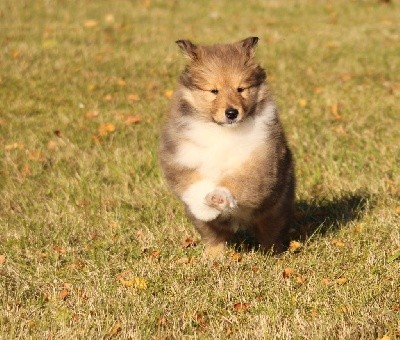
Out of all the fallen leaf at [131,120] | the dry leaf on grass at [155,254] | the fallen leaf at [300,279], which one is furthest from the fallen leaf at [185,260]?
the fallen leaf at [131,120]

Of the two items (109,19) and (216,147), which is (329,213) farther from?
(109,19)

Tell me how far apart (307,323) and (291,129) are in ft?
14.4

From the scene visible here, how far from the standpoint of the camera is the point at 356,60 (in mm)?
11461

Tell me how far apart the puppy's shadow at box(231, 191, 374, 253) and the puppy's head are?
1154mm

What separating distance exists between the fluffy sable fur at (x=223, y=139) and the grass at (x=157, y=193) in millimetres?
474

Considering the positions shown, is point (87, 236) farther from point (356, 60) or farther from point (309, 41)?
point (309, 41)

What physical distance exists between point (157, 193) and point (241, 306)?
2338mm

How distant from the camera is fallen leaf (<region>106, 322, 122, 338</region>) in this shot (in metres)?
4.07

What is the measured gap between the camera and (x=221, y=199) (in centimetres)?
462

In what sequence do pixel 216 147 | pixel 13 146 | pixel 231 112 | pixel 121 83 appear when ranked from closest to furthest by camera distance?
pixel 231 112
pixel 216 147
pixel 13 146
pixel 121 83

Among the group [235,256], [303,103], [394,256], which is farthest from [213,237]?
[303,103]

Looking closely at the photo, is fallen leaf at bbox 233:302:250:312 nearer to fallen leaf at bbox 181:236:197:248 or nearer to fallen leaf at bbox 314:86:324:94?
fallen leaf at bbox 181:236:197:248

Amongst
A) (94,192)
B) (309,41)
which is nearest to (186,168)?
(94,192)

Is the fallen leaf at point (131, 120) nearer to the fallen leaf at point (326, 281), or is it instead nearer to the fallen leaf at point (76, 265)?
the fallen leaf at point (76, 265)
